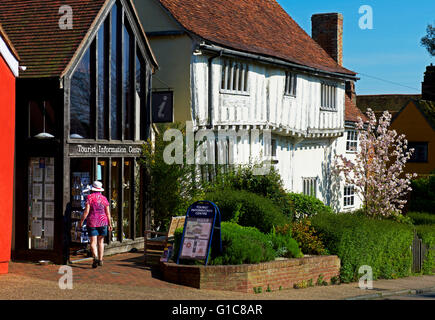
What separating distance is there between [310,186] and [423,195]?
→ 5205 mm

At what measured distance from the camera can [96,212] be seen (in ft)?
48.8

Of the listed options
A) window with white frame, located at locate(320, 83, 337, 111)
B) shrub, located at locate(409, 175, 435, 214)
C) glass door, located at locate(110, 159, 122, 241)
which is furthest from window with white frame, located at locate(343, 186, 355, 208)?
glass door, located at locate(110, 159, 122, 241)

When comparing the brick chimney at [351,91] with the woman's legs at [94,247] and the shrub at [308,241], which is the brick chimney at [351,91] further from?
the woman's legs at [94,247]

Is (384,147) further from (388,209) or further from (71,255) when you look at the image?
(71,255)

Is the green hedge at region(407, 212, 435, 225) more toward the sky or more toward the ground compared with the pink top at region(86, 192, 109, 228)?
more toward the ground

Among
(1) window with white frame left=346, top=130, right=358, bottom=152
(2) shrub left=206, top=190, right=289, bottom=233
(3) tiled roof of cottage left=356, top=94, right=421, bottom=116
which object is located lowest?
(2) shrub left=206, top=190, right=289, bottom=233

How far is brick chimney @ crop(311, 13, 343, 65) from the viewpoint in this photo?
3356 cm

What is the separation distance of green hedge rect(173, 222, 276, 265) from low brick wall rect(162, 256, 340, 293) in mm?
279

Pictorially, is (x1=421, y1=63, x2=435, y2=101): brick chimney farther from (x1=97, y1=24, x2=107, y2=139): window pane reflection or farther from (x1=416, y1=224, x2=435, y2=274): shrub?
(x1=97, y1=24, x2=107, y2=139): window pane reflection

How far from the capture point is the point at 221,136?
22016 millimetres

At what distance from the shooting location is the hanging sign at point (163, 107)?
19.0 meters

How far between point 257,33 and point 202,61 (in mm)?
5147

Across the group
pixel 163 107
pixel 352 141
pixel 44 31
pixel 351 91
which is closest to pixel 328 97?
pixel 352 141
